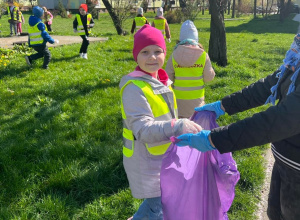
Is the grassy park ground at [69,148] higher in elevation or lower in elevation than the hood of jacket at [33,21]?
lower

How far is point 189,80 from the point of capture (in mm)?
3555

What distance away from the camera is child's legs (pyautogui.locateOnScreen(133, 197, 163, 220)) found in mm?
2266

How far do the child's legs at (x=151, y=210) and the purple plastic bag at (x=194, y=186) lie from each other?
335mm

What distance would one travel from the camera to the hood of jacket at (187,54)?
3422mm

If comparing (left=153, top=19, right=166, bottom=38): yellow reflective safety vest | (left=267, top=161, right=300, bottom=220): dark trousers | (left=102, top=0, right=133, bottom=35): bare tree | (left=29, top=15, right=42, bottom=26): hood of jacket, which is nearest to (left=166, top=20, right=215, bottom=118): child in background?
(left=267, top=161, right=300, bottom=220): dark trousers

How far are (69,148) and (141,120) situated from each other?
205 cm

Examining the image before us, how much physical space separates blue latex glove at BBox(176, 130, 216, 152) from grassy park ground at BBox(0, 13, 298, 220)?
1362mm

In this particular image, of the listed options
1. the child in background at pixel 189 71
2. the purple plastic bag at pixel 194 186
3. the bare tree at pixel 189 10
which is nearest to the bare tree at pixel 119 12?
the child in background at pixel 189 71

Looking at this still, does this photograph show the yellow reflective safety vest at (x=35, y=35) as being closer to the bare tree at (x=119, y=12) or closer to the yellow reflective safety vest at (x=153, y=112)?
the yellow reflective safety vest at (x=153, y=112)

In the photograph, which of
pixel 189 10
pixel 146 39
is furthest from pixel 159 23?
pixel 189 10

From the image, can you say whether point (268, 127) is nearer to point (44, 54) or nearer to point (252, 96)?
point (252, 96)

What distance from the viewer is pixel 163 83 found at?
2264 mm

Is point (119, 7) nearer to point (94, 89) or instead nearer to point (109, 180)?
point (94, 89)

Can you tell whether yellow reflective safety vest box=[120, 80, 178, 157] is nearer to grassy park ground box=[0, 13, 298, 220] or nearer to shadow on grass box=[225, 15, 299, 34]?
grassy park ground box=[0, 13, 298, 220]
